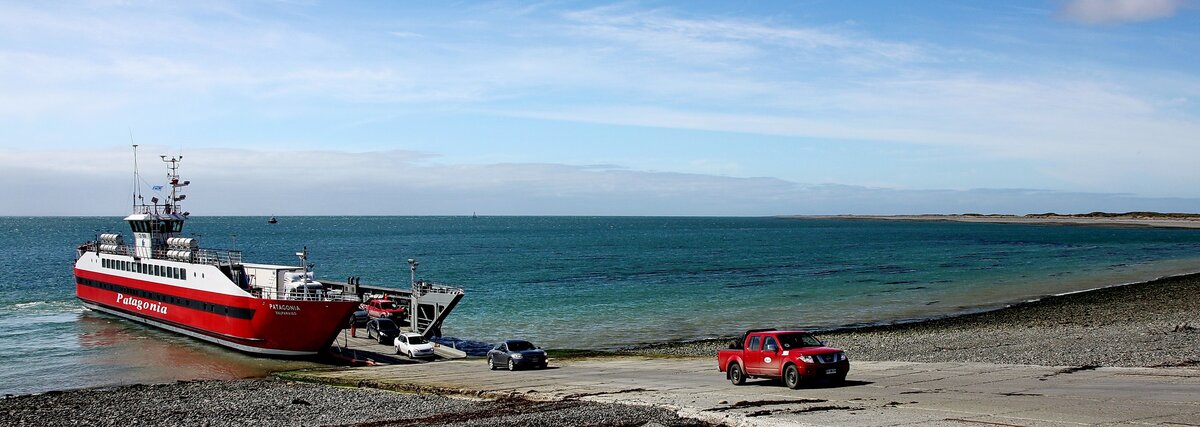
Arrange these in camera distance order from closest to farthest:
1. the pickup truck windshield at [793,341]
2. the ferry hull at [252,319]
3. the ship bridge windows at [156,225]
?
1. the pickup truck windshield at [793,341]
2. the ferry hull at [252,319]
3. the ship bridge windows at [156,225]

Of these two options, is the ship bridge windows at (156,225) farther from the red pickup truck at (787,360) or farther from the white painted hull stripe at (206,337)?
the red pickup truck at (787,360)

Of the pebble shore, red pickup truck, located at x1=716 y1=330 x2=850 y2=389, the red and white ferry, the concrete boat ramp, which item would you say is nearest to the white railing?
the red and white ferry

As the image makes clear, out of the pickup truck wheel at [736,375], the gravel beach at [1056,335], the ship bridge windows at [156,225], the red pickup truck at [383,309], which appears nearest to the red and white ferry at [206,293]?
the ship bridge windows at [156,225]

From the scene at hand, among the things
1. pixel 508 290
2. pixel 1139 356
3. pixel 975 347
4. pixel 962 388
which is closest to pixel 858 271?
pixel 508 290

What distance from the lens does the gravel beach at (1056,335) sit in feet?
102

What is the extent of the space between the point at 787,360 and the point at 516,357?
43.6 ft

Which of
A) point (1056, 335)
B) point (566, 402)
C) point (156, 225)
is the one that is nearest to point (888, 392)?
point (566, 402)

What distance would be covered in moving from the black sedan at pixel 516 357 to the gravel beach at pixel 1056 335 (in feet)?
29.3

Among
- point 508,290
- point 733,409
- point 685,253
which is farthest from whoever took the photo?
point 685,253

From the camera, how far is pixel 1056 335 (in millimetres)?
41781

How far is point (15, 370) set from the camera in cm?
3897

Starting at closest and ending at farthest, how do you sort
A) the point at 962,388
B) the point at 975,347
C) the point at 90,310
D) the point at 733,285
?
1. the point at 962,388
2. the point at 975,347
3. the point at 90,310
4. the point at 733,285

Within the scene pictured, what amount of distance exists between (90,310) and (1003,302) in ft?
215

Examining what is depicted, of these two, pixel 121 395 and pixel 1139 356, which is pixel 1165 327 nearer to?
pixel 1139 356
